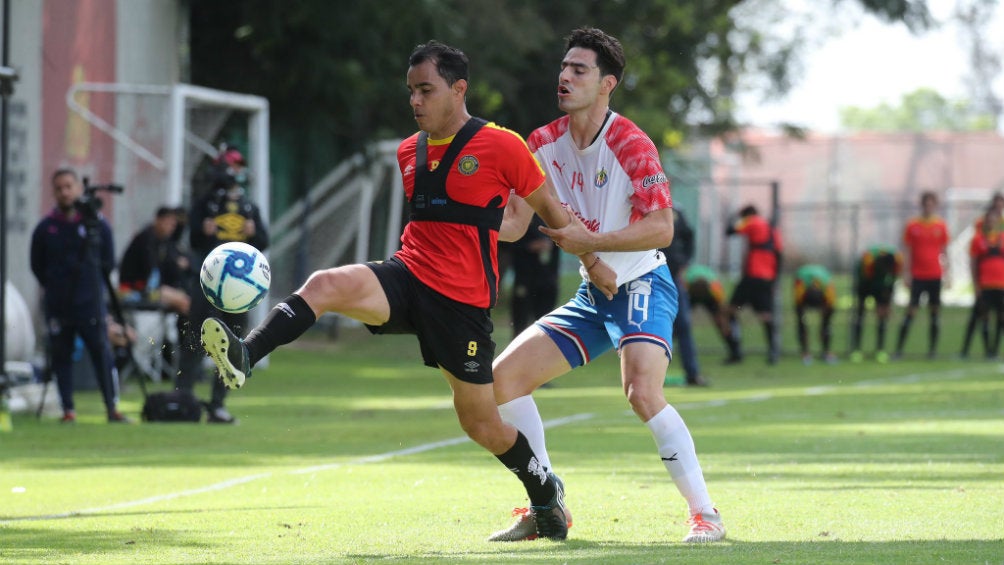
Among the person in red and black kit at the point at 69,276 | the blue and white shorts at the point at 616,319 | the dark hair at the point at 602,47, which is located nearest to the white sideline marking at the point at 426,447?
the blue and white shorts at the point at 616,319

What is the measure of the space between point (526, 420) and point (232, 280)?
1.64 metres

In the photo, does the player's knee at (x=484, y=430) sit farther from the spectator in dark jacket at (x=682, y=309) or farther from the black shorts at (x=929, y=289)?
the black shorts at (x=929, y=289)

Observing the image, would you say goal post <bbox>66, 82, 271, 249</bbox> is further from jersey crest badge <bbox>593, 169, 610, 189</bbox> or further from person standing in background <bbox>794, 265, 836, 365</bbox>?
jersey crest badge <bbox>593, 169, 610, 189</bbox>

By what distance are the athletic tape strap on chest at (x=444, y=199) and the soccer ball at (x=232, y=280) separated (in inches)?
29.3

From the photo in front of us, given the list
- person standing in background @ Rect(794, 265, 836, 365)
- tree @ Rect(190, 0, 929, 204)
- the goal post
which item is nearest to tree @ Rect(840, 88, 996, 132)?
tree @ Rect(190, 0, 929, 204)

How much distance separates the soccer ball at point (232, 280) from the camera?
22.3 feet

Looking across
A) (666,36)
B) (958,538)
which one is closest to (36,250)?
(958,538)

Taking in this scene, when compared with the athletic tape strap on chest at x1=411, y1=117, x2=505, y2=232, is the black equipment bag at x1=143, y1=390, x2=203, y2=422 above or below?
below

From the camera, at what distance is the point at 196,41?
26031mm

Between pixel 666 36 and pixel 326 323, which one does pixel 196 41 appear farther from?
pixel 666 36

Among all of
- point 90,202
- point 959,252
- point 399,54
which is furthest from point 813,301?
point 959,252

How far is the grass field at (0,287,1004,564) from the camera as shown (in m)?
6.97

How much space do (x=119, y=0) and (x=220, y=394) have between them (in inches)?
405

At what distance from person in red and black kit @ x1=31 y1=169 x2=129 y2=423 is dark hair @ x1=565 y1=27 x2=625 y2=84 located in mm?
7671
